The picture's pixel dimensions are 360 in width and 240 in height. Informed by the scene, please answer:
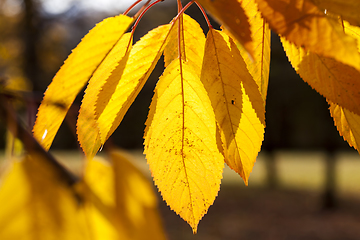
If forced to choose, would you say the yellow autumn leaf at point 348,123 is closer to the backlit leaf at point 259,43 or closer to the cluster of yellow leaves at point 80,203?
the backlit leaf at point 259,43

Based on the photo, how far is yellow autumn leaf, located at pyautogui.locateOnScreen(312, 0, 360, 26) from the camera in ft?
0.97

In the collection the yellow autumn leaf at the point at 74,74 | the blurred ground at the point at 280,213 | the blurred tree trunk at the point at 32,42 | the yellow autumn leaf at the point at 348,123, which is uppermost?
the blurred tree trunk at the point at 32,42

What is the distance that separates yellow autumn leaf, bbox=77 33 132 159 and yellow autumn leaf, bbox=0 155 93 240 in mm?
151

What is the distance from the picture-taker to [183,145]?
0.46 meters

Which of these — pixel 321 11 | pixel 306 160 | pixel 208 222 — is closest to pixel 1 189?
pixel 321 11

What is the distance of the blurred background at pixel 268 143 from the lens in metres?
Answer: 5.94

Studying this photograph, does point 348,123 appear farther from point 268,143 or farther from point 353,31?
point 268,143

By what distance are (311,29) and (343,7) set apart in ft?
0.13

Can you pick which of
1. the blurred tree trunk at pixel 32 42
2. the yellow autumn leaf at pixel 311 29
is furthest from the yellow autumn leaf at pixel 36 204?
the blurred tree trunk at pixel 32 42

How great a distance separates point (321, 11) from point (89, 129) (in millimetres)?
317

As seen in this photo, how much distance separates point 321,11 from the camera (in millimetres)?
291

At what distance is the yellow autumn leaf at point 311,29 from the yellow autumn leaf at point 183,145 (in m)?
0.16

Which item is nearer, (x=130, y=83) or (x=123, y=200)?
(x=123, y=200)

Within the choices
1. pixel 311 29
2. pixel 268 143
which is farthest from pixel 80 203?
pixel 268 143
